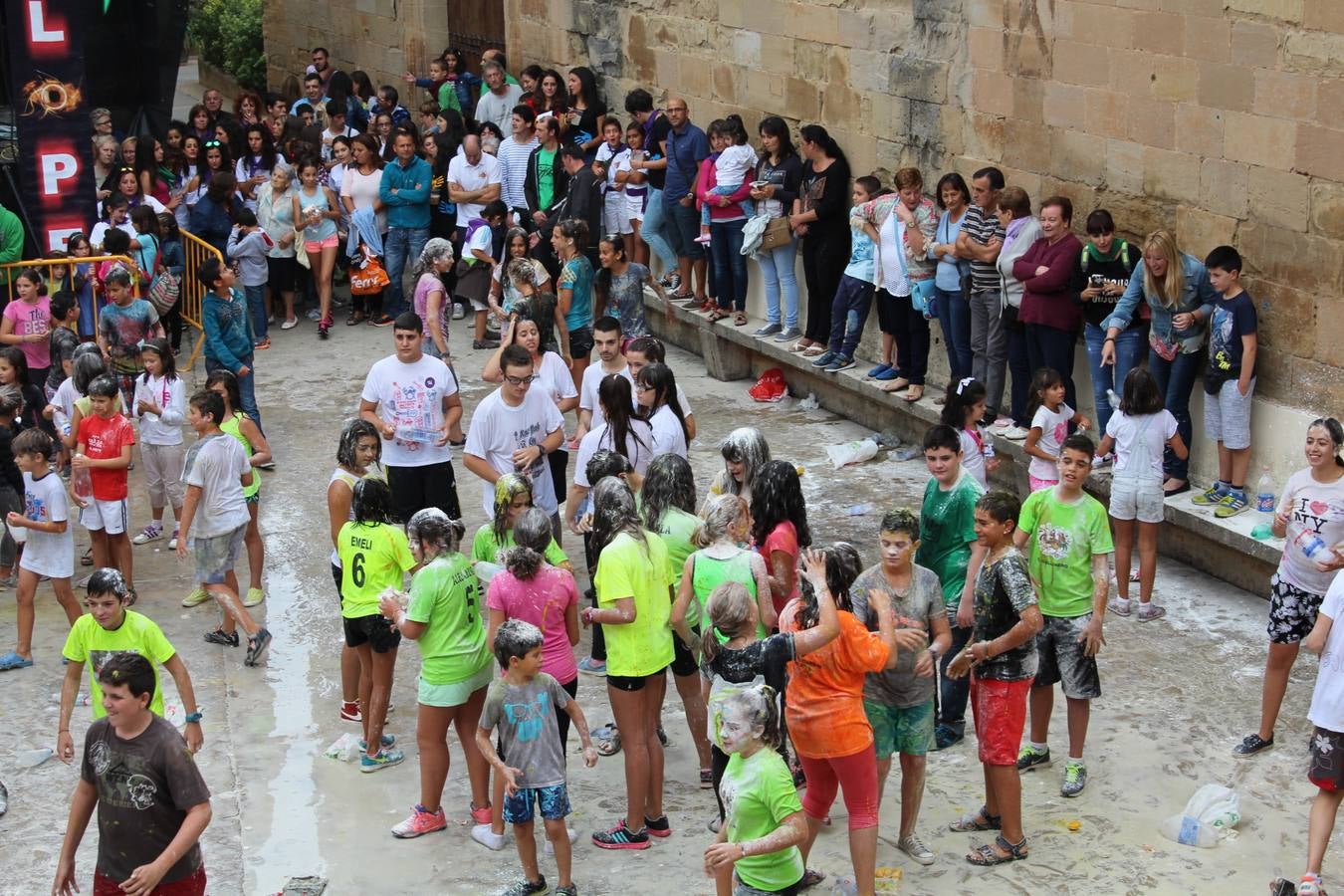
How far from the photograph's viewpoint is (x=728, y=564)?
21.8 ft

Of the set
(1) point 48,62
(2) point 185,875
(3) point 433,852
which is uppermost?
Answer: (1) point 48,62

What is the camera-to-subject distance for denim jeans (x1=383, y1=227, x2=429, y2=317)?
14.8 meters

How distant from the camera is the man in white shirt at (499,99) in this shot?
16438mm

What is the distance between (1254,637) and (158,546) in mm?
6356

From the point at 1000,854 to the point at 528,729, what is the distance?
6.25 ft

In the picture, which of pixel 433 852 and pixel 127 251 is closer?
pixel 433 852

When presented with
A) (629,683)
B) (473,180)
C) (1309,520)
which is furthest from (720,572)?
(473,180)

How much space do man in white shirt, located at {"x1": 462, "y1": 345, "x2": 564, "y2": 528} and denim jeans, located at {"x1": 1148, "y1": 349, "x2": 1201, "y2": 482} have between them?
3.39 metres

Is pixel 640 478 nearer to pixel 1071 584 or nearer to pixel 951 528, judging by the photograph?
pixel 951 528

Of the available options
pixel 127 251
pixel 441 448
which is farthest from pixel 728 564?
pixel 127 251

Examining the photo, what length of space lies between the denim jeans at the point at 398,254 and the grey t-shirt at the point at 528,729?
8.86 metres

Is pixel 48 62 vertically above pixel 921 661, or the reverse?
pixel 48 62

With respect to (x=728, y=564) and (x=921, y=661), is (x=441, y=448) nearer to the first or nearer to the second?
(x=728, y=564)

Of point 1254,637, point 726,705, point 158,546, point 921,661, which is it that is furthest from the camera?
point 158,546
